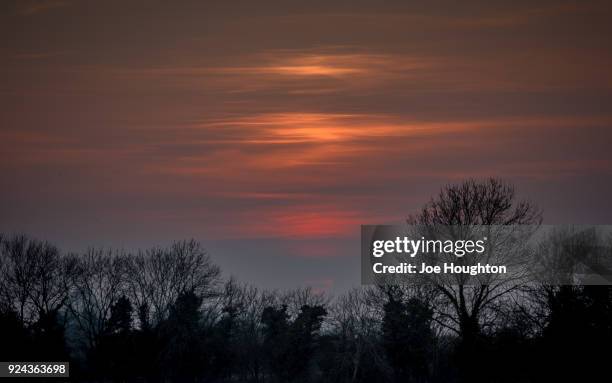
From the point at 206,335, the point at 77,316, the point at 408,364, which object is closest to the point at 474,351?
the point at 408,364

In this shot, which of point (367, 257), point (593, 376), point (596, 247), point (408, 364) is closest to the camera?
point (593, 376)

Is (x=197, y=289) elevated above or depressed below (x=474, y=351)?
above

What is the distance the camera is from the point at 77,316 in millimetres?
73312

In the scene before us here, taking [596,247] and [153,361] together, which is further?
[153,361]

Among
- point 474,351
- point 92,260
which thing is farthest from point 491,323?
point 92,260

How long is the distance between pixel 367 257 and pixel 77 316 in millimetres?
26260

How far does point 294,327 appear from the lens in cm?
7650

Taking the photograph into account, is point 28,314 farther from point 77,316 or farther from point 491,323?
point 491,323

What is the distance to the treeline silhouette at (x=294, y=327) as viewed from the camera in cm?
5119

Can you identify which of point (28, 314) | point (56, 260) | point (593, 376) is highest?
point (56, 260)

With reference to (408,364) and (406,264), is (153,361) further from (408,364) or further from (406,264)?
(406,264)

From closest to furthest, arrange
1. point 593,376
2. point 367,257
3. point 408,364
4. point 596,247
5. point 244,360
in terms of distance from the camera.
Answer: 1. point 593,376
2. point 596,247
3. point 367,257
4. point 408,364
5. point 244,360

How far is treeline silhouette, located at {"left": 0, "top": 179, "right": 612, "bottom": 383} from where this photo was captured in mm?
51188

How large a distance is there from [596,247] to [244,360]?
3479cm
